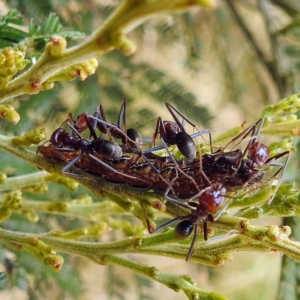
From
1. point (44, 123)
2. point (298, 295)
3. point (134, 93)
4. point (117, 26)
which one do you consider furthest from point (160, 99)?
point (117, 26)

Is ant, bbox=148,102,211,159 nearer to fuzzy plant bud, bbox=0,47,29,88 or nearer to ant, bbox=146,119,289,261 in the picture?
ant, bbox=146,119,289,261

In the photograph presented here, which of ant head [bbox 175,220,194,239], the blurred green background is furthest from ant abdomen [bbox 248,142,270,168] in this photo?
the blurred green background

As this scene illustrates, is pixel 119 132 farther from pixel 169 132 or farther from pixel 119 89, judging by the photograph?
pixel 119 89

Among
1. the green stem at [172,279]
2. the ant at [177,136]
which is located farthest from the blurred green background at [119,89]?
the green stem at [172,279]

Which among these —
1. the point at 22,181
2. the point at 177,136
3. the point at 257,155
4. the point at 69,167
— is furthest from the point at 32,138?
the point at 257,155

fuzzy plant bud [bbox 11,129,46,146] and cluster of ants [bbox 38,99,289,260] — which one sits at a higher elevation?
fuzzy plant bud [bbox 11,129,46,146]

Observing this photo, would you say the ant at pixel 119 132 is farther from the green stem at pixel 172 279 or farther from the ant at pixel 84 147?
the green stem at pixel 172 279

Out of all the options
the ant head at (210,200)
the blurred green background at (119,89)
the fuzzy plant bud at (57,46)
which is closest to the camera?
the fuzzy plant bud at (57,46)
